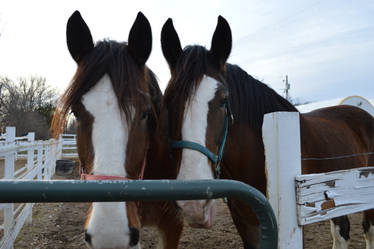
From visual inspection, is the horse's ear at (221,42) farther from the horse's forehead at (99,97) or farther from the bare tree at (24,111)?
the bare tree at (24,111)

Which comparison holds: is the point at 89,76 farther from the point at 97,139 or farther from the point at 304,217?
the point at 304,217

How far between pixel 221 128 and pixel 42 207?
6153 millimetres

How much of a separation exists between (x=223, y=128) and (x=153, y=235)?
10.4 ft

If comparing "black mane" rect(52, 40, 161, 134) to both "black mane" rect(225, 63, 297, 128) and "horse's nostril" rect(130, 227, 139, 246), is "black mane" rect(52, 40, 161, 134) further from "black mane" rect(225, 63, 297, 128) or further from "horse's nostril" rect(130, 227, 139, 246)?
"black mane" rect(225, 63, 297, 128)

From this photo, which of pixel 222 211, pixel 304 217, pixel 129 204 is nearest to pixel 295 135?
pixel 304 217

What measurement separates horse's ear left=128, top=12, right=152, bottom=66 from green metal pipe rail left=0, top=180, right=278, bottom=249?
1485 millimetres

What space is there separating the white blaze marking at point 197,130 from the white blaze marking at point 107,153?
0.40 m

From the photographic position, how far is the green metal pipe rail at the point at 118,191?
576mm

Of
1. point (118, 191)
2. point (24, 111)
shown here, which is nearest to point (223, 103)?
point (118, 191)

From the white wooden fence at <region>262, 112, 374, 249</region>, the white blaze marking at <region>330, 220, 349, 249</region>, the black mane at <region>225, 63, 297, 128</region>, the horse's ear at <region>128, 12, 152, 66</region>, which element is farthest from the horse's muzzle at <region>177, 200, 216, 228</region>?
the white blaze marking at <region>330, 220, 349, 249</region>

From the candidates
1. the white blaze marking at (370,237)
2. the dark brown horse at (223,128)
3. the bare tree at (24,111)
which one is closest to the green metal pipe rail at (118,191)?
the dark brown horse at (223,128)

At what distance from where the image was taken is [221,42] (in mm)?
2178

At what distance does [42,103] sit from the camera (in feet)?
113

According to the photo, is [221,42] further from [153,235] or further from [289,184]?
[153,235]
